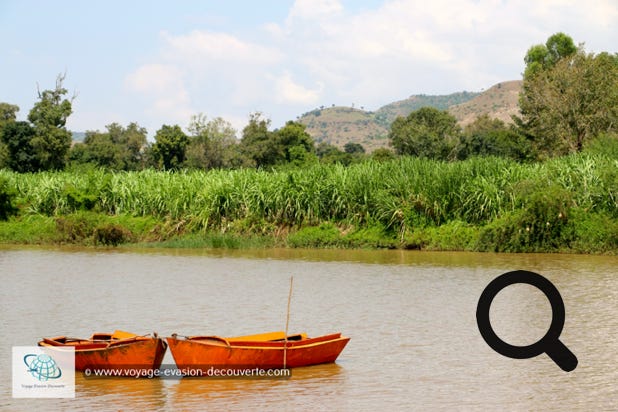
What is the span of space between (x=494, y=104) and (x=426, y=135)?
7228 cm

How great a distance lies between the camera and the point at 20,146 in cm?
5194

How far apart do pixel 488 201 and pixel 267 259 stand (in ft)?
24.3

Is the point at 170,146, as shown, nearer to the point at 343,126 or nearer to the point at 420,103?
the point at 343,126

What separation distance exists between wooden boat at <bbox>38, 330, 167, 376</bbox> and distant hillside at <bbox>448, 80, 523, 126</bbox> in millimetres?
109236

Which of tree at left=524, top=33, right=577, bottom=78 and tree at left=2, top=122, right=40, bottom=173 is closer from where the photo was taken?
tree at left=2, top=122, right=40, bottom=173

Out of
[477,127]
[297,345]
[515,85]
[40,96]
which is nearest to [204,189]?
[297,345]

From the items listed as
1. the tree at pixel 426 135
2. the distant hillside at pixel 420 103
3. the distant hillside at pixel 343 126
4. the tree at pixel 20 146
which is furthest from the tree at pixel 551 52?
the distant hillside at pixel 420 103

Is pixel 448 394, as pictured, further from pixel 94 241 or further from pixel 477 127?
pixel 477 127

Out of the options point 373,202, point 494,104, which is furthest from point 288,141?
point 494,104

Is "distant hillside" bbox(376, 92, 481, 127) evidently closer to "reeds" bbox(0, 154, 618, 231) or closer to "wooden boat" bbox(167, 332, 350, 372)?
"reeds" bbox(0, 154, 618, 231)

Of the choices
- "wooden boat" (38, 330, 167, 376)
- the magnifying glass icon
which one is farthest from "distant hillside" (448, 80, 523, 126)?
"wooden boat" (38, 330, 167, 376)

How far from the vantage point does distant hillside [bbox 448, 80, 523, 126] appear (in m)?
121

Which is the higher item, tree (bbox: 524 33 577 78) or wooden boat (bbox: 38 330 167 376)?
tree (bbox: 524 33 577 78)

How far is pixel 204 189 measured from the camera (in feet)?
109
